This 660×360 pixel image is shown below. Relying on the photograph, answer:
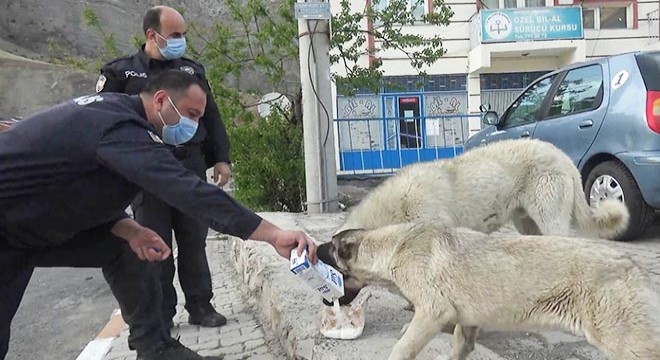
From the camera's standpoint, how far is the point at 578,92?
5688mm

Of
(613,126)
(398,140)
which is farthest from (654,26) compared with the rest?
(613,126)

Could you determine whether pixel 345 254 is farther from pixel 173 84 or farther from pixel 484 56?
pixel 484 56

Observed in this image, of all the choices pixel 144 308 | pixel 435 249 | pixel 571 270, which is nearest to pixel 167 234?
pixel 144 308

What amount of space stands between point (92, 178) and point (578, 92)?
5.10 m

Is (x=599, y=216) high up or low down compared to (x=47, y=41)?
down

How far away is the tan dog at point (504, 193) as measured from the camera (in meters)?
3.29

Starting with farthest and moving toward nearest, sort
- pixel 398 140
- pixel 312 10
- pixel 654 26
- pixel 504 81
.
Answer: pixel 504 81 → pixel 654 26 → pixel 398 140 → pixel 312 10

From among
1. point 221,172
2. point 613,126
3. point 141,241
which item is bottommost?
point 141,241

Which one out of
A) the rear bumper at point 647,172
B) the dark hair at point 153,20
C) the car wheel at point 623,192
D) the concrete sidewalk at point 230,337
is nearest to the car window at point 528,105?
the car wheel at point 623,192

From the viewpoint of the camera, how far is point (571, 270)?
2.07 metres

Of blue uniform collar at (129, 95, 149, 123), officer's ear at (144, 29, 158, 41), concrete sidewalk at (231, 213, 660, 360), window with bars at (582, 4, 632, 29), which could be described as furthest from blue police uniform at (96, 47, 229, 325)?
window with bars at (582, 4, 632, 29)

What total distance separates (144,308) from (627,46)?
17.3 m

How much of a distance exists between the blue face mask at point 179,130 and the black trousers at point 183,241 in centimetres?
98

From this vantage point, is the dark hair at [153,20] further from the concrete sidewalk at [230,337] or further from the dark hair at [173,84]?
the concrete sidewalk at [230,337]
